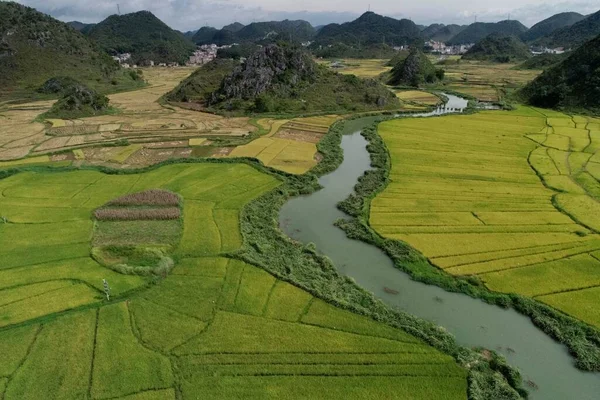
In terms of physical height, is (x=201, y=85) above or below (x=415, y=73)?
below

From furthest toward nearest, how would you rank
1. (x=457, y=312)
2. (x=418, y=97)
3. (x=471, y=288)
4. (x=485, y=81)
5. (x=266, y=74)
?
(x=485, y=81) → (x=418, y=97) → (x=266, y=74) → (x=471, y=288) → (x=457, y=312)

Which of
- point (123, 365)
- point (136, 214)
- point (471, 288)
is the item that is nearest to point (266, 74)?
point (136, 214)

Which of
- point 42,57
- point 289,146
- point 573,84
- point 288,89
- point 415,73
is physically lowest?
point 289,146

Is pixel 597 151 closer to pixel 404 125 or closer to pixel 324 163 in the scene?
pixel 404 125

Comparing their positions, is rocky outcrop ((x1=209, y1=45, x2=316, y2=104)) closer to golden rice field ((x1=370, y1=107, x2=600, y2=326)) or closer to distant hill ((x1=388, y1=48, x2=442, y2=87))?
golden rice field ((x1=370, y1=107, x2=600, y2=326))

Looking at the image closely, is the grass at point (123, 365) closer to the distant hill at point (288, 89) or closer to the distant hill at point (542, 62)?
the distant hill at point (288, 89)

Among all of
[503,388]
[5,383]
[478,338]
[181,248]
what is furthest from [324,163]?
[5,383]

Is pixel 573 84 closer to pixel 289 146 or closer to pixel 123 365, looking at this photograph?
pixel 289 146

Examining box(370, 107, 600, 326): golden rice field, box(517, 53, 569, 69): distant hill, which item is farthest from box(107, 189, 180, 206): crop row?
box(517, 53, 569, 69): distant hill
